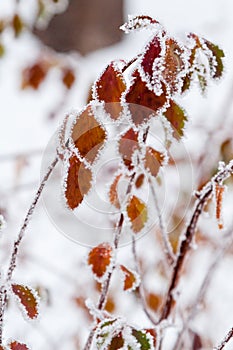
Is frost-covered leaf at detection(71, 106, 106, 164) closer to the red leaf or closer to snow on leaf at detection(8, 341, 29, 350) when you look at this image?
the red leaf

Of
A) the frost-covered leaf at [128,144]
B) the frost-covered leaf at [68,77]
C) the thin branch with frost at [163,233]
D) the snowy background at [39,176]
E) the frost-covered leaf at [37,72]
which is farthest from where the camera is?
the frost-covered leaf at [37,72]

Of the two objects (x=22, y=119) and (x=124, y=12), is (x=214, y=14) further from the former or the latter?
(x=22, y=119)

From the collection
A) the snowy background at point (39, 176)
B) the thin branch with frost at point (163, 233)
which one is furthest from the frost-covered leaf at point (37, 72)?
the thin branch with frost at point (163, 233)

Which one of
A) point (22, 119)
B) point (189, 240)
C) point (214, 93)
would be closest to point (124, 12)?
point (214, 93)

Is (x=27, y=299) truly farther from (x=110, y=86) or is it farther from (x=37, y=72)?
(x=37, y=72)

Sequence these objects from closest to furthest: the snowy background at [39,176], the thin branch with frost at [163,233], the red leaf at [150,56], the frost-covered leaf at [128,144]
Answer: the red leaf at [150,56]
the frost-covered leaf at [128,144]
the thin branch with frost at [163,233]
the snowy background at [39,176]

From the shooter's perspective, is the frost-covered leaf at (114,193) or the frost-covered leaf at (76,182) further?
the frost-covered leaf at (114,193)

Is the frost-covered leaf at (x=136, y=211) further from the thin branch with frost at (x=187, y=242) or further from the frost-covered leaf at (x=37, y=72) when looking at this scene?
the frost-covered leaf at (x=37, y=72)
